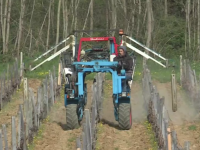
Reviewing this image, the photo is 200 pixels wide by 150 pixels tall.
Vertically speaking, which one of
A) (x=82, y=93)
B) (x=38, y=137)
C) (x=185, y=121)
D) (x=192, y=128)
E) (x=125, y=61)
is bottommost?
(x=38, y=137)

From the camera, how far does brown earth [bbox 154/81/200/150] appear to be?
13095 mm

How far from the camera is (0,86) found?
1766 centimetres

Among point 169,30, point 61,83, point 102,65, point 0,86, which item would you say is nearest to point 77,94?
point 102,65

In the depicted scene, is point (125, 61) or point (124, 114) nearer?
point (124, 114)

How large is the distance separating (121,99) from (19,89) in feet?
24.1

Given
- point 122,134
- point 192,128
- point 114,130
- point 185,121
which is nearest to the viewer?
point 122,134

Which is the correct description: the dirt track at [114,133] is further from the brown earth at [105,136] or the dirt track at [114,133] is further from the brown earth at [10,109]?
the brown earth at [10,109]

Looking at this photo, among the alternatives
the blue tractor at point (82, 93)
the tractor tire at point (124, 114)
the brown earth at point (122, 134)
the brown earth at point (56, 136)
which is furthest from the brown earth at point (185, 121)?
the brown earth at point (56, 136)

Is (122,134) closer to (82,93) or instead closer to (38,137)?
(82,93)

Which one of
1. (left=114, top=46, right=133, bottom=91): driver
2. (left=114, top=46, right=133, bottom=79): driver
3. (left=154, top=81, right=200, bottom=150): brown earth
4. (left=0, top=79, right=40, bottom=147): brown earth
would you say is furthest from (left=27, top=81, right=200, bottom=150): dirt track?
(left=114, top=46, right=133, bottom=79): driver

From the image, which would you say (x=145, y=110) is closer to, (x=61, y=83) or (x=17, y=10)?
(x=61, y=83)

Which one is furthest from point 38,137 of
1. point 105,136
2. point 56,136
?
point 105,136

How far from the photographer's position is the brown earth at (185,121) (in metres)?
13.1

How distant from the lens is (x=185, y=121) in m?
14.9
